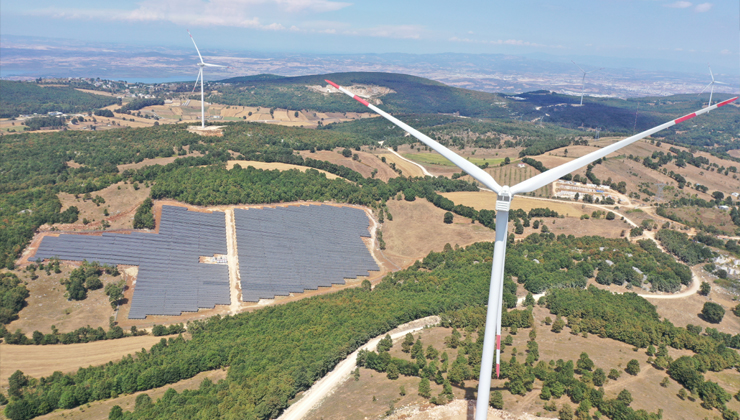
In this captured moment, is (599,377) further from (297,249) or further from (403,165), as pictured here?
(403,165)

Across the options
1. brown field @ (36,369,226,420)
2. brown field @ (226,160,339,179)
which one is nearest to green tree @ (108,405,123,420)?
brown field @ (36,369,226,420)

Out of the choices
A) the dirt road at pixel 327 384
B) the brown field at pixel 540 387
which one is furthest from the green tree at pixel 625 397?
the dirt road at pixel 327 384

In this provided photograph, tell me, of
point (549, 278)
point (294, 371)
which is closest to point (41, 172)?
point (294, 371)

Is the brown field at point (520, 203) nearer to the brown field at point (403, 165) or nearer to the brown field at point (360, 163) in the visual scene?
the brown field at point (360, 163)

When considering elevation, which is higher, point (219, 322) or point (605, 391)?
point (605, 391)

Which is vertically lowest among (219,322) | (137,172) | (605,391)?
(219,322)

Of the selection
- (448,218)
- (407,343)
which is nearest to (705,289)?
(448,218)

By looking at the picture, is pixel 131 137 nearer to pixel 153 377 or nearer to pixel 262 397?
pixel 153 377
